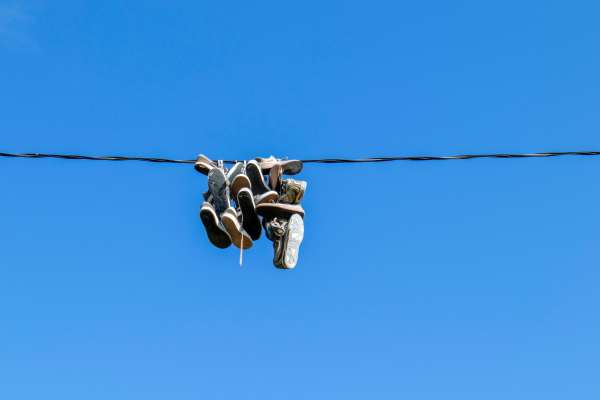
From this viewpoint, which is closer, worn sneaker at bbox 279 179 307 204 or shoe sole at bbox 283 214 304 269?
shoe sole at bbox 283 214 304 269

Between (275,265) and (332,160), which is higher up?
(332,160)

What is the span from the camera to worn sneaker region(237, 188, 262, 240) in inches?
337

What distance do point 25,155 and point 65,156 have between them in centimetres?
26

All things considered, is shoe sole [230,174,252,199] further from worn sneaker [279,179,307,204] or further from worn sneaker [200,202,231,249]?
worn sneaker [279,179,307,204]

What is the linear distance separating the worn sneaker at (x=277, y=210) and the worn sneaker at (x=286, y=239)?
0.04 meters

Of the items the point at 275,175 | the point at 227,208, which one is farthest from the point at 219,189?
the point at 275,175

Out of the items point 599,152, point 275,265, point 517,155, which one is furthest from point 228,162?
point 599,152

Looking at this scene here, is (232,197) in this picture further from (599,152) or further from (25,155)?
(599,152)

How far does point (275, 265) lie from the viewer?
8.63 m

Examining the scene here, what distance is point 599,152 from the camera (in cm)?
773

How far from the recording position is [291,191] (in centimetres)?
891

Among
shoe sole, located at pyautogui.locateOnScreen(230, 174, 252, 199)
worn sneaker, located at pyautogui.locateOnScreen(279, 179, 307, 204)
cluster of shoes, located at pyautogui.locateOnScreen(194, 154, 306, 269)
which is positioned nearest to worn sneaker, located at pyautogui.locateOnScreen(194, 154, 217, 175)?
cluster of shoes, located at pyautogui.locateOnScreen(194, 154, 306, 269)

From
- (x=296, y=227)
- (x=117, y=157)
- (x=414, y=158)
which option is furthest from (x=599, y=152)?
(x=117, y=157)

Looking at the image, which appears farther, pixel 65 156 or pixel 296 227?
pixel 296 227
